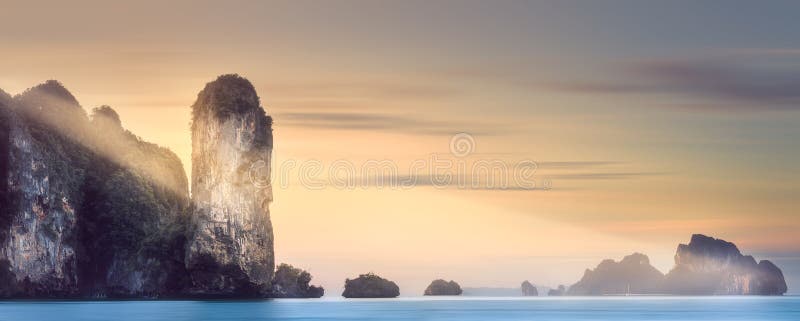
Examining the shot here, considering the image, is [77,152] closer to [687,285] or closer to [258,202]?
[258,202]

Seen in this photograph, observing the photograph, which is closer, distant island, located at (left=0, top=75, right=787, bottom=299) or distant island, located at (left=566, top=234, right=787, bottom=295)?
distant island, located at (left=0, top=75, right=787, bottom=299)

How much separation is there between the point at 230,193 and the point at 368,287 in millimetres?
28472

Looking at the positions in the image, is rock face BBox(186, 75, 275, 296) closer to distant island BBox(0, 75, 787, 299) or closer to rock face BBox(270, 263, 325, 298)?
distant island BBox(0, 75, 787, 299)

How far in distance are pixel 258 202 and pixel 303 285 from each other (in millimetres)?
16528

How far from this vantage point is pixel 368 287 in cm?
12012

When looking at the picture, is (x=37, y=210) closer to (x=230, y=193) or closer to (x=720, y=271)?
(x=230, y=193)

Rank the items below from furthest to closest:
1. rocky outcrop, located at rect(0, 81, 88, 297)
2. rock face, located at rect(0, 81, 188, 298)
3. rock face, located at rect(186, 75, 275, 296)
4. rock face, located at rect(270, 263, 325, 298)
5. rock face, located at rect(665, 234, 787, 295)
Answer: rock face, located at rect(665, 234, 787, 295), rock face, located at rect(270, 263, 325, 298), rock face, located at rect(186, 75, 275, 296), rock face, located at rect(0, 81, 188, 298), rocky outcrop, located at rect(0, 81, 88, 297)

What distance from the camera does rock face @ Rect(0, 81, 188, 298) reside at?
9238 centimetres

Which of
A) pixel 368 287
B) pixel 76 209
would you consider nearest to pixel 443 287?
pixel 368 287

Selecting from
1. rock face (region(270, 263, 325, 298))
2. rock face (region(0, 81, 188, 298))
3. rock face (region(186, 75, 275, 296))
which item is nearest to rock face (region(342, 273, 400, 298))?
rock face (region(270, 263, 325, 298))

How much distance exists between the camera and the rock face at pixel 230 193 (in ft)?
305

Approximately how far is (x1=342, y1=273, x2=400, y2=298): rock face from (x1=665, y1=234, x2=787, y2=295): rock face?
71.5 meters

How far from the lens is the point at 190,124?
102 meters

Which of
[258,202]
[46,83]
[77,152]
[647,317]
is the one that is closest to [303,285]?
[258,202]
